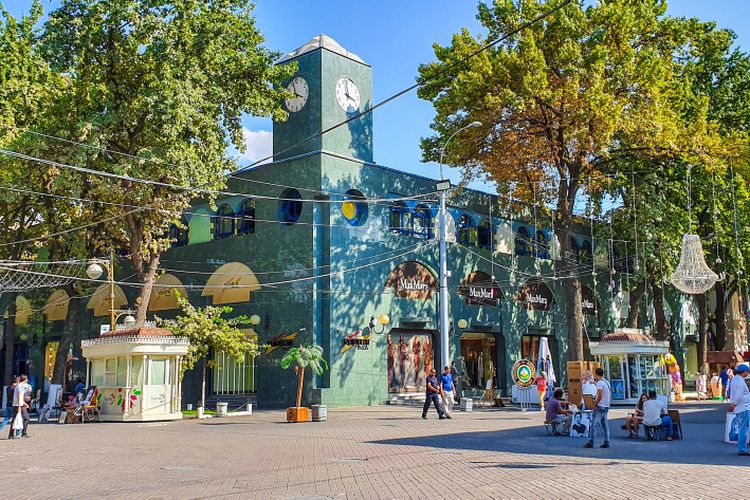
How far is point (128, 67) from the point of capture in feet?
95.1

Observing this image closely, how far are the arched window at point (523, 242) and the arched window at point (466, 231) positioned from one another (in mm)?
3687

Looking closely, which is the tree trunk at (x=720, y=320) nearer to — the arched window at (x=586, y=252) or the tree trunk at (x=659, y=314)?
the tree trunk at (x=659, y=314)

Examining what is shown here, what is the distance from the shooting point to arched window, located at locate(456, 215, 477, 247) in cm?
3756

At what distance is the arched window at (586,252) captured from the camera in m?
44.1

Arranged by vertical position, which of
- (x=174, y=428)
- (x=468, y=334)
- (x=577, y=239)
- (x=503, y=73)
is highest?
(x=503, y=73)

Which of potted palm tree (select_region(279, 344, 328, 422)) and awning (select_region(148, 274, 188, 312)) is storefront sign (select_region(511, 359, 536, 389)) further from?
awning (select_region(148, 274, 188, 312))

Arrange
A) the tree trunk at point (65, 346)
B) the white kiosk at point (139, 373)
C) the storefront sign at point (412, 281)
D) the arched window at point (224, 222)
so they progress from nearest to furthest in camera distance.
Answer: the white kiosk at point (139, 373)
the tree trunk at point (65, 346)
the storefront sign at point (412, 281)
the arched window at point (224, 222)

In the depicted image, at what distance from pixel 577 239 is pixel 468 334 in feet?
38.1

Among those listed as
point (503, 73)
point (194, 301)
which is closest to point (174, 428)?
point (194, 301)

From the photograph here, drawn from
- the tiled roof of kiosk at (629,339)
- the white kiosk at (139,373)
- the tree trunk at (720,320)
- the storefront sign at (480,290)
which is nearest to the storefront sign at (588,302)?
the storefront sign at (480,290)

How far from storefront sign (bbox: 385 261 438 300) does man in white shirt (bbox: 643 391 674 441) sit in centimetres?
1732

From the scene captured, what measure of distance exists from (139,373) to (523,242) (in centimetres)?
2275

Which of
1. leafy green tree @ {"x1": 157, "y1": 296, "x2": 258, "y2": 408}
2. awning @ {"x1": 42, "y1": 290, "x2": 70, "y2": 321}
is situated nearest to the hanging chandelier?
leafy green tree @ {"x1": 157, "y1": 296, "x2": 258, "y2": 408}

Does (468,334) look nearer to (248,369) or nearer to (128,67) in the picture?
(248,369)
